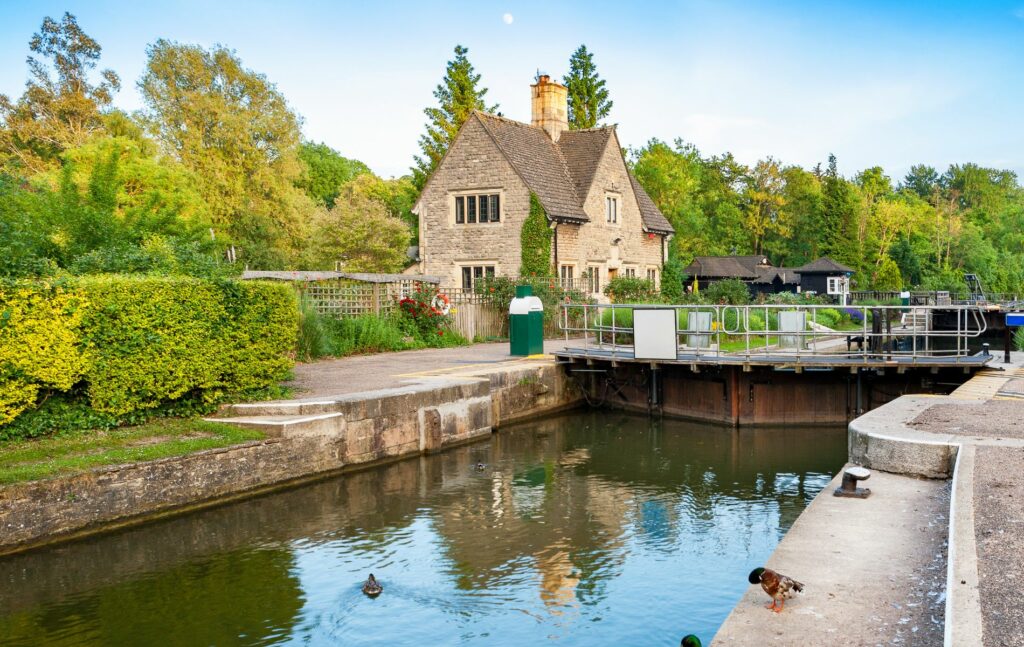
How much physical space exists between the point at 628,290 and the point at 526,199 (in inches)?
246

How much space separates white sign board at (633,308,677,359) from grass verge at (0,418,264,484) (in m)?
9.94

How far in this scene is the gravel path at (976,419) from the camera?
1084cm

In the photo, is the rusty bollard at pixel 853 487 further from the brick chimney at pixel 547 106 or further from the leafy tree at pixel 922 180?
the leafy tree at pixel 922 180

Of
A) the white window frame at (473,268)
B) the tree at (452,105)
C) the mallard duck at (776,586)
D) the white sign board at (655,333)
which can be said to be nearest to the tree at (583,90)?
the tree at (452,105)

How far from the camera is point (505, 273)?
3466 cm

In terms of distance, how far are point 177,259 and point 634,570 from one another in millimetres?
11165

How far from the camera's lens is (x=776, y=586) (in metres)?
6.38

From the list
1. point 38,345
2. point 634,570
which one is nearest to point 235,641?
point 634,570

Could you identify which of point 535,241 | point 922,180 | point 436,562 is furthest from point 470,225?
point 922,180

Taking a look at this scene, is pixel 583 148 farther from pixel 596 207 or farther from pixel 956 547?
pixel 956 547

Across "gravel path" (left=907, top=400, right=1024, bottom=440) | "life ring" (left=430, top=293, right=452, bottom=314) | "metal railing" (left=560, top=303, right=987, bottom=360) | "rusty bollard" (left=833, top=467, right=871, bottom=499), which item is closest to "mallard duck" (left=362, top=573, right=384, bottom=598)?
"rusty bollard" (left=833, top=467, right=871, bottom=499)

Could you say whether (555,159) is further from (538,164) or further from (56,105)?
(56,105)

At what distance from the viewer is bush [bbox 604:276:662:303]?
36688mm

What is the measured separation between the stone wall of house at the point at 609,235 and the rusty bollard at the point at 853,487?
85.7 ft
